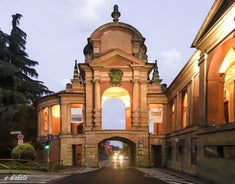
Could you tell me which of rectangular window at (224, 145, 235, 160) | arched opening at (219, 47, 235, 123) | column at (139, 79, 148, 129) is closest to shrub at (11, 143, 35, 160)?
column at (139, 79, 148, 129)

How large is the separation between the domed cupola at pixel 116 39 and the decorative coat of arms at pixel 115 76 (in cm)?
314

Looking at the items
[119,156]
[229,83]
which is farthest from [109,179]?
[119,156]

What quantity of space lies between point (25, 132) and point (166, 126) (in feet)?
65.0

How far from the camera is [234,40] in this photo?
929 inches

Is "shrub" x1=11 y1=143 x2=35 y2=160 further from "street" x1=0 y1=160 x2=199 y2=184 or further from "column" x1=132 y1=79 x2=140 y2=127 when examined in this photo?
"column" x1=132 y1=79 x2=140 y2=127

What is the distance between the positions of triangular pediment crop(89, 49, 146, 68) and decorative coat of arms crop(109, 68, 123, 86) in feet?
2.15

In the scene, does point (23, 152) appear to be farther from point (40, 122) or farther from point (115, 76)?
point (115, 76)

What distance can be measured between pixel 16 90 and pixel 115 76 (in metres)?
13.3

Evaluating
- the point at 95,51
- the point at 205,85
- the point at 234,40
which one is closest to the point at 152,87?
the point at 95,51

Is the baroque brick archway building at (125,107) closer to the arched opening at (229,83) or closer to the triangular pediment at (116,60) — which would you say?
the triangular pediment at (116,60)

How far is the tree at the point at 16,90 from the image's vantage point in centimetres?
4950

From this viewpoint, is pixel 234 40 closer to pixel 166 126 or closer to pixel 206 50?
pixel 206 50

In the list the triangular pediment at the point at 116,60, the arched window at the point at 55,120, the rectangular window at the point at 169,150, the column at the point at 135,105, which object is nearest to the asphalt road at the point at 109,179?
the rectangular window at the point at 169,150

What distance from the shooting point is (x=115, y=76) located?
50.2m
